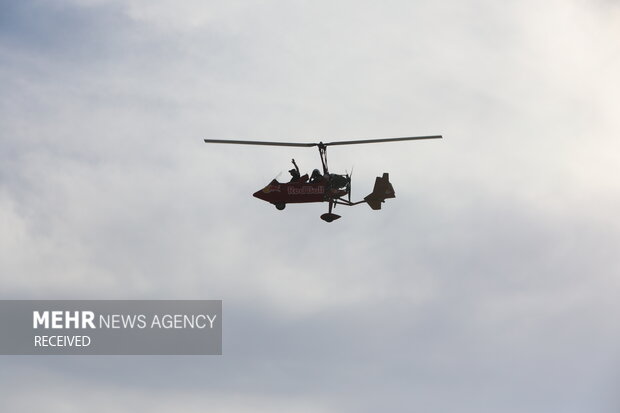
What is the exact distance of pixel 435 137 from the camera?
15712 cm

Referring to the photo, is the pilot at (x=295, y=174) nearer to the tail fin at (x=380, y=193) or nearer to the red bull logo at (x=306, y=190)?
the red bull logo at (x=306, y=190)

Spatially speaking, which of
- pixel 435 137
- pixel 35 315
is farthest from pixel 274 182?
pixel 35 315

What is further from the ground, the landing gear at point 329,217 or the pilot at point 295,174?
the pilot at point 295,174

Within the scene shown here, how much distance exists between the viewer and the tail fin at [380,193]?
162m

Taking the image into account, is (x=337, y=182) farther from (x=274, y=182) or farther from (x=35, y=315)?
(x=35, y=315)

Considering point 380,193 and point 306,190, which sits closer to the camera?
point 306,190

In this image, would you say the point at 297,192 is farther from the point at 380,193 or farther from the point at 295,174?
the point at 380,193

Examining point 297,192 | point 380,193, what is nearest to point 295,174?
point 297,192

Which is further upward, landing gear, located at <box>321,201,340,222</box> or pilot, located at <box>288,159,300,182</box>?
pilot, located at <box>288,159,300,182</box>

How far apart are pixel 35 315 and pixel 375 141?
167 feet

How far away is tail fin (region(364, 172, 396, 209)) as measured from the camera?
162 m

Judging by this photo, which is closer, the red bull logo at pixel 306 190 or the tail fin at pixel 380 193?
the red bull logo at pixel 306 190

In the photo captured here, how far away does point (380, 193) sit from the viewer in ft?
534

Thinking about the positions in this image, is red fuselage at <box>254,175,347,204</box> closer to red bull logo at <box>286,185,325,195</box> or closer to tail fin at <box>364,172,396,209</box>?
red bull logo at <box>286,185,325,195</box>
